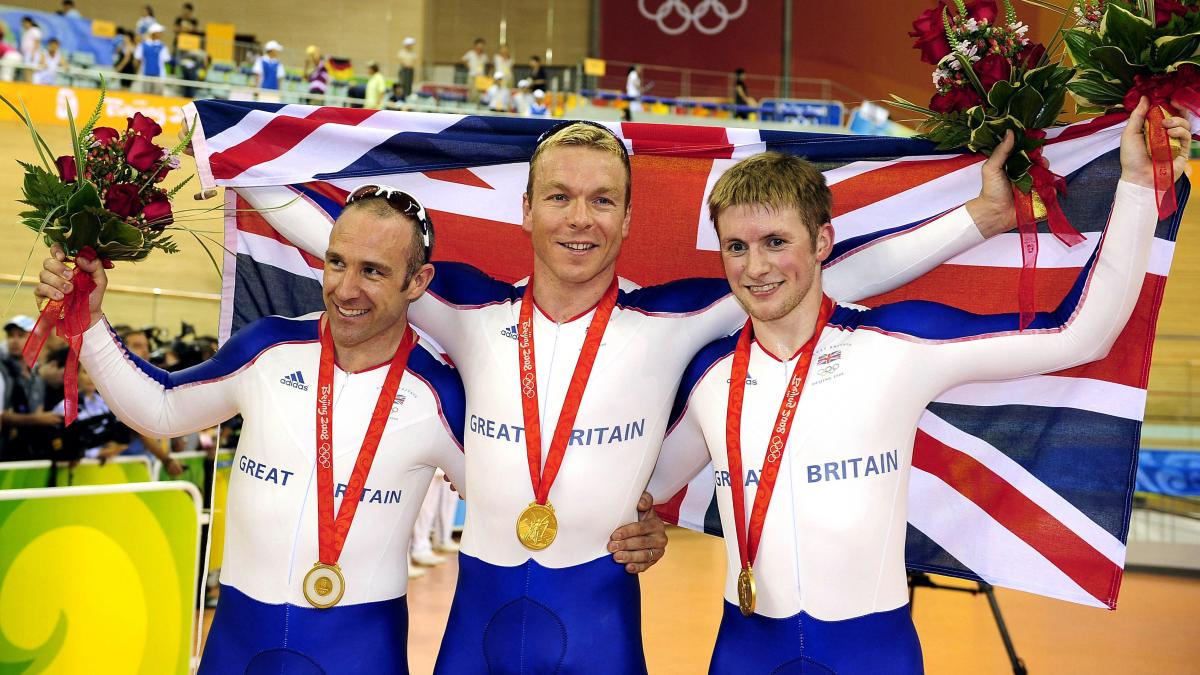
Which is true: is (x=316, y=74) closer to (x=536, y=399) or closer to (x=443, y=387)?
(x=443, y=387)

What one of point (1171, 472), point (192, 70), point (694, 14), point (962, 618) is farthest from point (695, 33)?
point (962, 618)

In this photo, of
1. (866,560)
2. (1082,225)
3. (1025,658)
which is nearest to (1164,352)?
(1025,658)

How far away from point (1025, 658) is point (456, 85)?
16863mm

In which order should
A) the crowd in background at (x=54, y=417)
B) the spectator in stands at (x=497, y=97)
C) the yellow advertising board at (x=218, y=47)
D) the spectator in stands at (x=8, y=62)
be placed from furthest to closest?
the spectator in stands at (x=497, y=97), the yellow advertising board at (x=218, y=47), the spectator in stands at (x=8, y=62), the crowd in background at (x=54, y=417)

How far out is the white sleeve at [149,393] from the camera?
10.7ft

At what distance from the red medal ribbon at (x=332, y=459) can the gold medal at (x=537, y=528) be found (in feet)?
1.54

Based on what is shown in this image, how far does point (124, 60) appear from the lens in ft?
60.1

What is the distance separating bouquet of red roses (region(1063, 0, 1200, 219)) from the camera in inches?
109

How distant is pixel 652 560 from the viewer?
10.3 ft

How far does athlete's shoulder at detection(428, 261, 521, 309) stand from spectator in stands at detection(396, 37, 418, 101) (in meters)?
17.0

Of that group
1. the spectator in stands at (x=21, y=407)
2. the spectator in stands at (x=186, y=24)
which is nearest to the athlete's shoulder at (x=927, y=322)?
the spectator in stands at (x=21, y=407)

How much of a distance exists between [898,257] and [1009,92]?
55 centimetres

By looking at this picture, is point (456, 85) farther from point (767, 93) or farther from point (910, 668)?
point (910, 668)

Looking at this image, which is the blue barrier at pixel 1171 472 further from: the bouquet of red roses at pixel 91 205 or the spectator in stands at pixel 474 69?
the spectator in stands at pixel 474 69
